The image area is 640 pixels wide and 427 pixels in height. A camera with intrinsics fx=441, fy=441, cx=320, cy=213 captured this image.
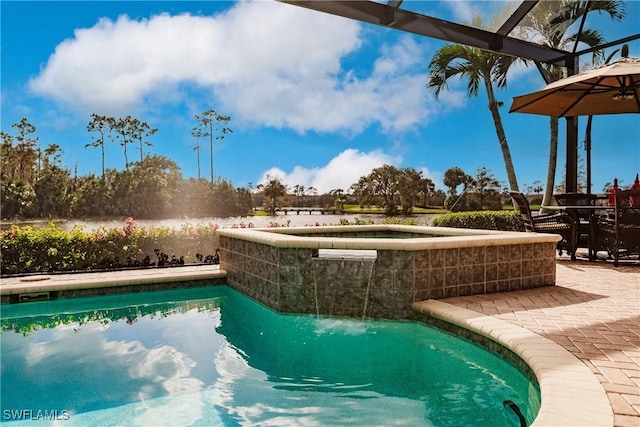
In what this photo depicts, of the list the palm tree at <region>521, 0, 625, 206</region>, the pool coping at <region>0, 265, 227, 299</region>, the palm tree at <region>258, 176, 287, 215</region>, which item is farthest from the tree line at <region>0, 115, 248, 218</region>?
the palm tree at <region>521, 0, 625, 206</region>

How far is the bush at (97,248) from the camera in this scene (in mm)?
6621

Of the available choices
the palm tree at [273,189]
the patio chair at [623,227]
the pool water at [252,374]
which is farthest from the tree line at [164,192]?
the pool water at [252,374]

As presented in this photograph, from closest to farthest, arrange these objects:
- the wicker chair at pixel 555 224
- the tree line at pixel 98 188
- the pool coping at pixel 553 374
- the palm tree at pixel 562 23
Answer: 1. the pool coping at pixel 553 374
2. the wicker chair at pixel 555 224
3. the palm tree at pixel 562 23
4. the tree line at pixel 98 188

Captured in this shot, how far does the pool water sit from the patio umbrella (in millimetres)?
4267

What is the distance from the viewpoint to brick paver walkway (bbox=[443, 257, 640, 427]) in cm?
223

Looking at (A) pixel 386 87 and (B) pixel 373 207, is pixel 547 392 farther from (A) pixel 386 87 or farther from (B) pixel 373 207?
(A) pixel 386 87

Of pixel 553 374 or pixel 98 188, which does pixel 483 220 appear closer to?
pixel 553 374

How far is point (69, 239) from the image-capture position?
6828 millimetres

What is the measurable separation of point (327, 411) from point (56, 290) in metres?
4.46

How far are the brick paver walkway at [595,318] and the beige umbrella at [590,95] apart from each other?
2526mm

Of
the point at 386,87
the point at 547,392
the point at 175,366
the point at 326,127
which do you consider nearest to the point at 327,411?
the point at 547,392

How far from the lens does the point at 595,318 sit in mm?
3436

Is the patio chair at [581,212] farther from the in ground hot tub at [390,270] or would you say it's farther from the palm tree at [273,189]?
the palm tree at [273,189]

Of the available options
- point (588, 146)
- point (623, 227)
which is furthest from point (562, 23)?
point (623, 227)
